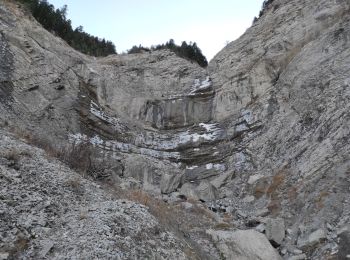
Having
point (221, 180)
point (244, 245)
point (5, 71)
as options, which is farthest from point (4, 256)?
point (5, 71)

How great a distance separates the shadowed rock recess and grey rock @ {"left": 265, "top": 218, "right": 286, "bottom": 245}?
45 millimetres

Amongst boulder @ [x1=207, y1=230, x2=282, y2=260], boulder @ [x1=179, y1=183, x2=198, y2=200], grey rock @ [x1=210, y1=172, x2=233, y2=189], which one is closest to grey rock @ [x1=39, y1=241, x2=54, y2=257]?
boulder @ [x1=207, y1=230, x2=282, y2=260]

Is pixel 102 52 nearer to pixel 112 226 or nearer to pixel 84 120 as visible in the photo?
pixel 84 120

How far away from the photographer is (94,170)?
48.0 ft

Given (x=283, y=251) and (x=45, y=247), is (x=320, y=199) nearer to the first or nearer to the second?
(x=283, y=251)

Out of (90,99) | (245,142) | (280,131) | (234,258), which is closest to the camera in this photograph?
(234,258)

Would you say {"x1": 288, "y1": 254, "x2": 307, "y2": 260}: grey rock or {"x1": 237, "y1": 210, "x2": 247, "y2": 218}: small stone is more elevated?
{"x1": 237, "y1": 210, "x2": 247, "y2": 218}: small stone

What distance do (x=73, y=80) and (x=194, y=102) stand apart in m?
6.85

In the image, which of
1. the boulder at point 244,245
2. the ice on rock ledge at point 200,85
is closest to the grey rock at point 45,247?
the boulder at point 244,245

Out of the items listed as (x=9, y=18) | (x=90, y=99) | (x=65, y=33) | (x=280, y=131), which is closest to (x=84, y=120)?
(x=90, y=99)

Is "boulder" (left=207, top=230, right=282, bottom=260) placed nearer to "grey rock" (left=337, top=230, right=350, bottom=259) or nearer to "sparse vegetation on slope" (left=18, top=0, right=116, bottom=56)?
"grey rock" (left=337, top=230, right=350, bottom=259)

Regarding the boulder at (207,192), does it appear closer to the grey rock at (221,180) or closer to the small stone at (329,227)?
the grey rock at (221,180)

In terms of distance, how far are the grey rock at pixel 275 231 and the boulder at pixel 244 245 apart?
0.30m

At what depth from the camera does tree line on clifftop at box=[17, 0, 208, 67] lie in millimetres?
→ 32844
